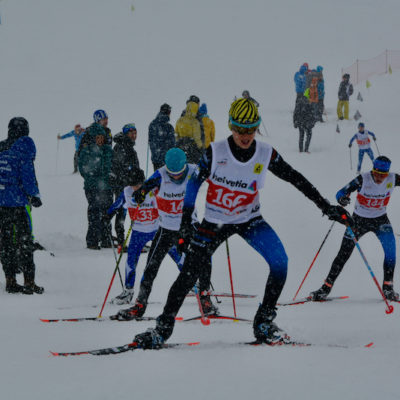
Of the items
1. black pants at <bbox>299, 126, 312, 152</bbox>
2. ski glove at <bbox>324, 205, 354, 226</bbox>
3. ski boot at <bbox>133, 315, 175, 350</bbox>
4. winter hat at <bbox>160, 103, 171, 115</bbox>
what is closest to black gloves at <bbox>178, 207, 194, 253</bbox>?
ski boot at <bbox>133, 315, 175, 350</bbox>

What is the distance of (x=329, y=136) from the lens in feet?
69.1

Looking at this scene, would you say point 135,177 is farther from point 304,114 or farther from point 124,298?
point 304,114

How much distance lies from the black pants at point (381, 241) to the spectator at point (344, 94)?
52.5 feet

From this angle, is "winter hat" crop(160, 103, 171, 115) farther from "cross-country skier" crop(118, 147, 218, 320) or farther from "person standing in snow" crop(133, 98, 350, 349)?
"person standing in snow" crop(133, 98, 350, 349)

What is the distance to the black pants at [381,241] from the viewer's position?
6.63 metres

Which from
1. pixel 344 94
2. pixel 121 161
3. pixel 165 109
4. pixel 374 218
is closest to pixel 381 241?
pixel 374 218

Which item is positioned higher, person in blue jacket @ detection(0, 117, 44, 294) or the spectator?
the spectator

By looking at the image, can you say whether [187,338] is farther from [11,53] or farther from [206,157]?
[11,53]

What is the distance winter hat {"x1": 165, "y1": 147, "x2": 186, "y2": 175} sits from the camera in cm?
529

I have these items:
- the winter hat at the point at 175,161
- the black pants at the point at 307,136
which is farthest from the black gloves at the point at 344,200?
the black pants at the point at 307,136

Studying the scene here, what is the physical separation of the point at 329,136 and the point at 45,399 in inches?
779

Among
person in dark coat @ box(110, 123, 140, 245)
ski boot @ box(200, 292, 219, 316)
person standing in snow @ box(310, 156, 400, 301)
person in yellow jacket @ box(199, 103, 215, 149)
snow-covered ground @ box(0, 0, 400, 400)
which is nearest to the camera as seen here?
snow-covered ground @ box(0, 0, 400, 400)

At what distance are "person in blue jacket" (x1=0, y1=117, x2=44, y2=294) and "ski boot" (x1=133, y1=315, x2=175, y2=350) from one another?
298 centimetres

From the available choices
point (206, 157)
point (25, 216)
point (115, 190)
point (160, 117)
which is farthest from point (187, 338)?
point (160, 117)
